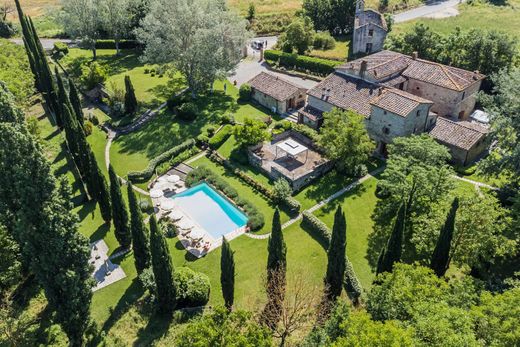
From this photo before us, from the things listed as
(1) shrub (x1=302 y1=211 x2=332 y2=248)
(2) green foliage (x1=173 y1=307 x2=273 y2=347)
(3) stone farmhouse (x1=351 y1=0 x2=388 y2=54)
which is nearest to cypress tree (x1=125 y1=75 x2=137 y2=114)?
(1) shrub (x1=302 y1=211 x2=332 y2=248)

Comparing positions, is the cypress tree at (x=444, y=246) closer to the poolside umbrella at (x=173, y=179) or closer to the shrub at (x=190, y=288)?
the shrub at (x=190, y=288)

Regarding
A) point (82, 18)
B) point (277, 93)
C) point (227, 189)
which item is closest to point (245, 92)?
point (277, 93)

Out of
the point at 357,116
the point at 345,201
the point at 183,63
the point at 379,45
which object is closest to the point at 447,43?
the point at 379,45

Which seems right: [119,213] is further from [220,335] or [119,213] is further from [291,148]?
[291,148]

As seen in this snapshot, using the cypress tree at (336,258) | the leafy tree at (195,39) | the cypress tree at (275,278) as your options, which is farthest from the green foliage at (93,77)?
the cypress tree at (336,258)

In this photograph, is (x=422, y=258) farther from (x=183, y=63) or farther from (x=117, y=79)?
(x=117, y=79)

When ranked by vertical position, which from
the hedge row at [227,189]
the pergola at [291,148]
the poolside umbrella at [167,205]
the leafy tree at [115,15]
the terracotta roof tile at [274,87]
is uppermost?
the leafy tree at [115,15]

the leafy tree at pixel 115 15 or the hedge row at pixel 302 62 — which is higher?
the leafy tree at pixel 115 15
